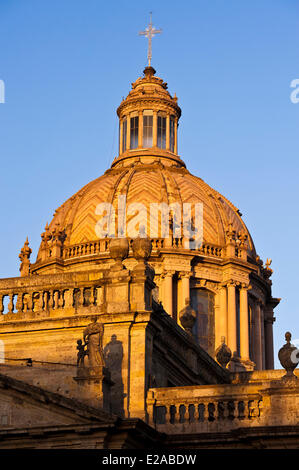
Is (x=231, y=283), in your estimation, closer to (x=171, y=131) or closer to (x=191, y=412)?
(x=171, y=131)

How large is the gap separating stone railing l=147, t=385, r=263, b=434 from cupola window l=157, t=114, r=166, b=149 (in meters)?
32.0

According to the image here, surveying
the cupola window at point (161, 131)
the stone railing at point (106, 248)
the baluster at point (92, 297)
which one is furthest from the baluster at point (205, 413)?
the cupola window at point (161, 131)

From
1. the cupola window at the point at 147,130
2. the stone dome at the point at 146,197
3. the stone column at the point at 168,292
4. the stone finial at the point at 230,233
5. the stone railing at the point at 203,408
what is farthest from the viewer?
the cupola window at the point at 147,130

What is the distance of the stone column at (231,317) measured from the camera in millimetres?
51522

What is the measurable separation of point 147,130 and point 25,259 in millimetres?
9930

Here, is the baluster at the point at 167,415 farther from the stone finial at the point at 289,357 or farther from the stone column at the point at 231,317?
the stone column at the point at 231,317

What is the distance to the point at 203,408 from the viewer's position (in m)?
28.1

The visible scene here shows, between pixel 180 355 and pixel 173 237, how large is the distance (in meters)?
19.3

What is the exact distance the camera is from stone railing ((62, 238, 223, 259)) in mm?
51281

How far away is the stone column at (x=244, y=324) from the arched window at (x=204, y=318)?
144cm

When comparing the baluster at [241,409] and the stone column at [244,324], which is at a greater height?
the stone column at [244,324]

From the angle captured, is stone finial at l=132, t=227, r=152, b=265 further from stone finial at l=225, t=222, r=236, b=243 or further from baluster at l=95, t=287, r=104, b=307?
stone finial at l=225, t=222, r=236, b=243
